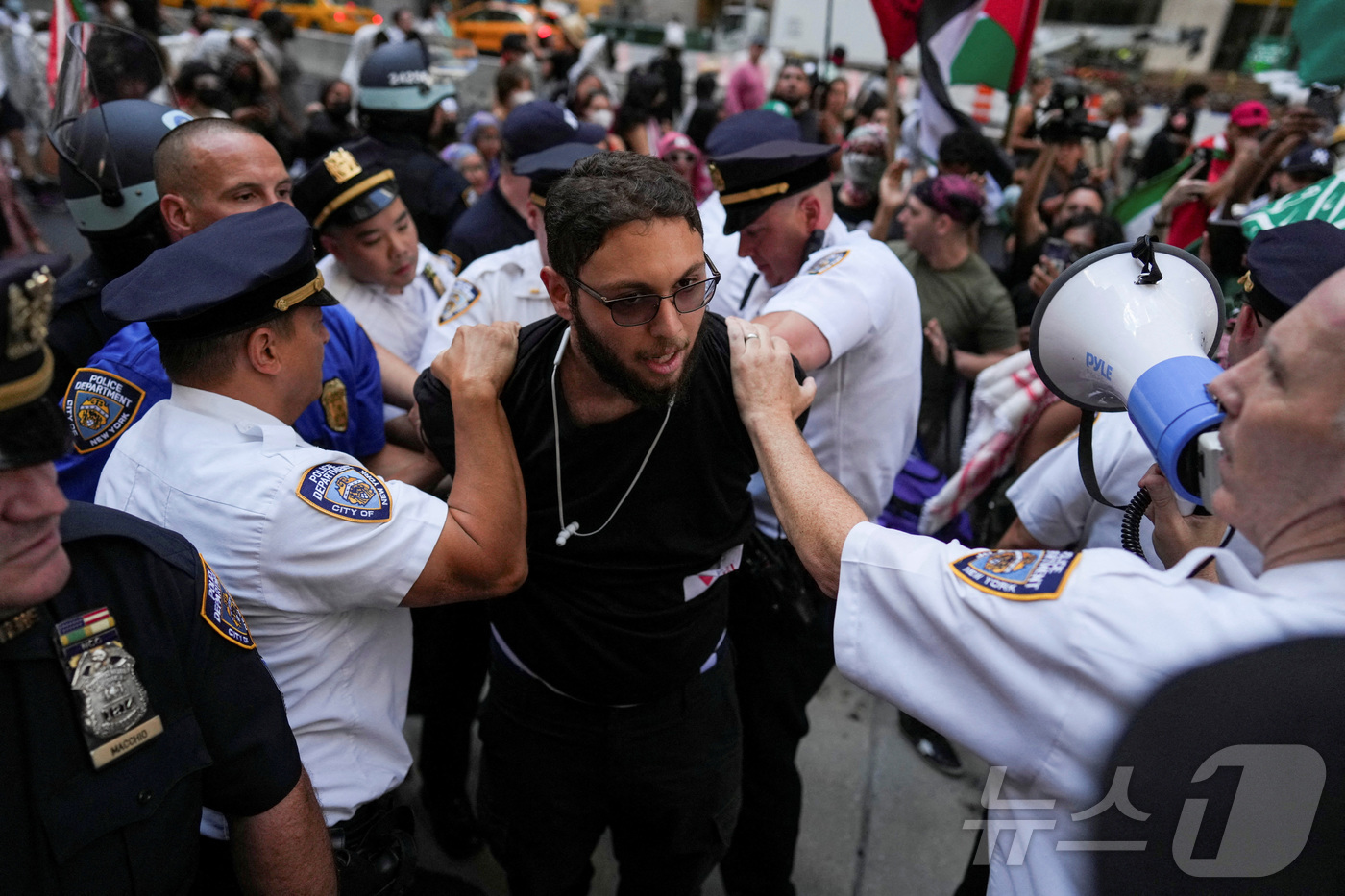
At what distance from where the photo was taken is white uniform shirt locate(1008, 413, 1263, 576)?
6.70 ft

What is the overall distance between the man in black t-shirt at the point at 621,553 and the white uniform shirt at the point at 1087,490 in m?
0.87

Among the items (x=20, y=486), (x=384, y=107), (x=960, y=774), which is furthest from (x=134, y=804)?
(x=384, y=107)

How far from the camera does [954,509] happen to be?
3.11 meters

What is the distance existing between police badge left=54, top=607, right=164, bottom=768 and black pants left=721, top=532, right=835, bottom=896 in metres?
1.73

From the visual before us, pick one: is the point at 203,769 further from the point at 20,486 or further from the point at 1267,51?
the point at 1267,51

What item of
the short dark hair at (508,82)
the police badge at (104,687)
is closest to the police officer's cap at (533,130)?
the police badge at (104,687)

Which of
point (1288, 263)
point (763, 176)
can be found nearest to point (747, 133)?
point (763, 176)

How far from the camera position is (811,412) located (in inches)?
103

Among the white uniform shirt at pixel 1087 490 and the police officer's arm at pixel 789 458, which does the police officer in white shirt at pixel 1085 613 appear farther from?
the white uniform shirt at pixel 1087 490

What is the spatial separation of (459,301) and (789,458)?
66.8 inches

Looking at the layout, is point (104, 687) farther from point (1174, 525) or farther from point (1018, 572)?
point (1174, 525)

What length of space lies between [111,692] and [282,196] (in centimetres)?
180

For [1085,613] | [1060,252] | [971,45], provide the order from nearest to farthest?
[1085,613]
[1060,252]
[971,45]

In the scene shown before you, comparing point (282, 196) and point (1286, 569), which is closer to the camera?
point (1286, 569)
